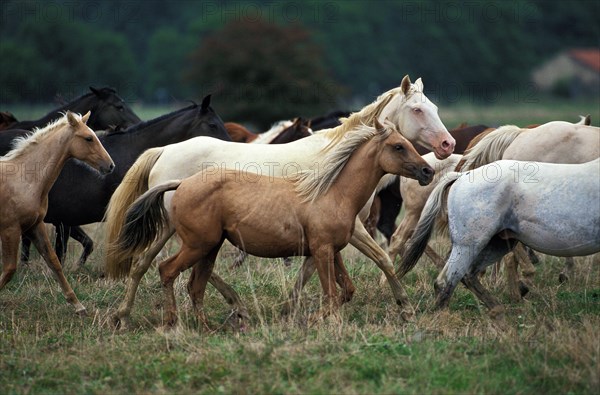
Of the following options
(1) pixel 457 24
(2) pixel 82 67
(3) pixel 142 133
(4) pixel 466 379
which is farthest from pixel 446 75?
(4) pixel 466 379

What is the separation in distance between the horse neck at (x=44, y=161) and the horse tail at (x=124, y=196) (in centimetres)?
58

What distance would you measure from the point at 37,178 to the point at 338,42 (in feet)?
175

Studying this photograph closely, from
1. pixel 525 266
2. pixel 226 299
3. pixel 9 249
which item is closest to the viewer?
pixel 226 299

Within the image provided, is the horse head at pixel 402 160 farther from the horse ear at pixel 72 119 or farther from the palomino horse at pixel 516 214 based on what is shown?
the horse ear at pixel 72 119

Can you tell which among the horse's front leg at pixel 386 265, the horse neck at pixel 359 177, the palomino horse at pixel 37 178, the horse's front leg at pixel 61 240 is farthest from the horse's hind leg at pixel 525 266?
the horse's front leg at pixel 61 240

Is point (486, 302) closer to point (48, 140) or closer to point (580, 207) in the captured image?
point (580, 207)

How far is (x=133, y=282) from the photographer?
24.4 ft

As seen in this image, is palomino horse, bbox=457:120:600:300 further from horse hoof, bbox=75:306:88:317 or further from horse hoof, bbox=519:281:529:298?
horse hoof, bbox=75:306:88:317

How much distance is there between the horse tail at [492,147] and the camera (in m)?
8.89

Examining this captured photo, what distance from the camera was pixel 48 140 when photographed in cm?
801

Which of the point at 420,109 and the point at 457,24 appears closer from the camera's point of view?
the point at 420,109

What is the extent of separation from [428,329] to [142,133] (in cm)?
448

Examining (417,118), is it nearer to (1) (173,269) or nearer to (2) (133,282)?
(1) (173,269)

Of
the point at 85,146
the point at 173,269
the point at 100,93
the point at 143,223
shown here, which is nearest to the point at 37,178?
the point at 85,146
